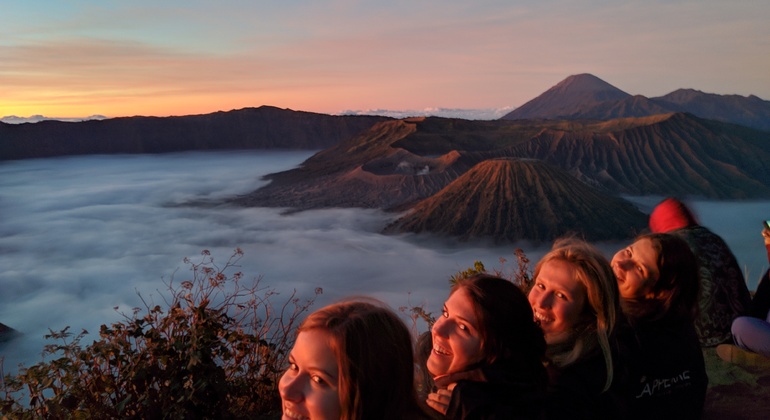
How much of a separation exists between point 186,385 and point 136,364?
0.34 m

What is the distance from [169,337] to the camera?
332cm

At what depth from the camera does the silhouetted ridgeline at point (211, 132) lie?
93.2m

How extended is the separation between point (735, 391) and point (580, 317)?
2243 mm

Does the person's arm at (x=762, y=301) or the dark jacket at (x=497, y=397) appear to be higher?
the dark jacket at (x=497, y=397)

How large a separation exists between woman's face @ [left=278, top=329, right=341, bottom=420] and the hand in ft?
1.40

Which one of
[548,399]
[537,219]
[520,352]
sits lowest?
[537,219]

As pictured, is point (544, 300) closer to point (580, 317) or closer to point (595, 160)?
point (580, 317)

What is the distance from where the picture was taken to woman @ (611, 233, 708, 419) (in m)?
2.49

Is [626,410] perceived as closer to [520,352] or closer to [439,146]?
[520,352]

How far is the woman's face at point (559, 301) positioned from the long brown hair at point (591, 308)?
0.06 feet

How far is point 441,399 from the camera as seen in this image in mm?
1791

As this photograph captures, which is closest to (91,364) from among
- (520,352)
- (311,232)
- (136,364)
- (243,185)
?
(136,364)

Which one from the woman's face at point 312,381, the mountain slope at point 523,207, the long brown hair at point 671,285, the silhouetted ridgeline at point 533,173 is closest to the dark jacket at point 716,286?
the long brown hair at point 671,285

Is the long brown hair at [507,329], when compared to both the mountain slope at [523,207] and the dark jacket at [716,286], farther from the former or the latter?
the mountain slope at [523,207]
